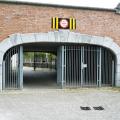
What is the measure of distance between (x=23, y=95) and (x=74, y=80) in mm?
4165

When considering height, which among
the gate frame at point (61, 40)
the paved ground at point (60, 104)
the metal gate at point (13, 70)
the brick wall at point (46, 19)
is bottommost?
the paved ground at point (60, 104)

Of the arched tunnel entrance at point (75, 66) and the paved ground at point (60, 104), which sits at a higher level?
the arched tunnel entrance at point (75, 66)

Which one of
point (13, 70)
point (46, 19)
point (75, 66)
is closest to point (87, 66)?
point (75, 66)

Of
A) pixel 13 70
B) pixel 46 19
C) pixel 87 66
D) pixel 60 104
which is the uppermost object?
pixel 46 19

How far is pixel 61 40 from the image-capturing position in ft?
51.4

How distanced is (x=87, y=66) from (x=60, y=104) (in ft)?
20.1

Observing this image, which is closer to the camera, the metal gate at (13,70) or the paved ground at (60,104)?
the paved ground at (60,104)

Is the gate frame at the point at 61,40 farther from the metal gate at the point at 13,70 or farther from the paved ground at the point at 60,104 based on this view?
the paved ground at the point at 60,104

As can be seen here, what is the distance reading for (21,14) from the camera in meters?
15.2

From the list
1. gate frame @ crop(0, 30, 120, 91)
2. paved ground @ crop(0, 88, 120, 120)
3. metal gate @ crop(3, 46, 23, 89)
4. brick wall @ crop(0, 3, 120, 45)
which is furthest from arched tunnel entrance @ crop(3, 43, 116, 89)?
paved ground @ crop(0, 88, 120, 120)

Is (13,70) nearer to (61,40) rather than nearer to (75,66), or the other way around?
(61,40)

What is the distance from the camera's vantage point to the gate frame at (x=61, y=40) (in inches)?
592

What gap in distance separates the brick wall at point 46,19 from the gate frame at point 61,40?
24 cm

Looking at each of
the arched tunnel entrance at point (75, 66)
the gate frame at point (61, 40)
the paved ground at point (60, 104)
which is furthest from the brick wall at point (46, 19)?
the paved ground at point (60, 104)
